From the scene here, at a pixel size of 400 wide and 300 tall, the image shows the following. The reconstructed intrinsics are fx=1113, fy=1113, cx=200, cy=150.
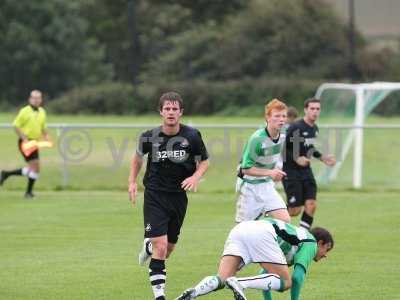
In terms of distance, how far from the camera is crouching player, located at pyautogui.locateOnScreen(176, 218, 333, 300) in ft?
30.4

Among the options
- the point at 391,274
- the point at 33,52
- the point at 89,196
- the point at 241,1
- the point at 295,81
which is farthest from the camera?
the point at 241,1

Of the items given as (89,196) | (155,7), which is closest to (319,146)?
(89,196)

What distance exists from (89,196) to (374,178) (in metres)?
7.34

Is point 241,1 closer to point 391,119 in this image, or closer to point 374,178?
point 391,119

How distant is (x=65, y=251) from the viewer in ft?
46.5

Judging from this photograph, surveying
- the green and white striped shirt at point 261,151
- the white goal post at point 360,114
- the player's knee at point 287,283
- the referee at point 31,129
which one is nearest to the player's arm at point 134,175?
the green and white striped shirt at point 261,151

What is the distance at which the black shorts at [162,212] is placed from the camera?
1042 cm

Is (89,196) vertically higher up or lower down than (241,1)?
lower down

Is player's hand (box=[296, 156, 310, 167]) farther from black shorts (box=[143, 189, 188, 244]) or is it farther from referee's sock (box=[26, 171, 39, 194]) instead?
referee's sock (box=[26, 171, 39, 194])

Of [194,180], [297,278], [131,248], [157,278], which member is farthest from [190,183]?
[131,248]

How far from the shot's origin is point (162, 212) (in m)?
10.5

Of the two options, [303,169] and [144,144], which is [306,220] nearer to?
[303,169]

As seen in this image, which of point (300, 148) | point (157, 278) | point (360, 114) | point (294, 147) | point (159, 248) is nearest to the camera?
point (157, 278)

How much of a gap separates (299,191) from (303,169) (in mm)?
339
